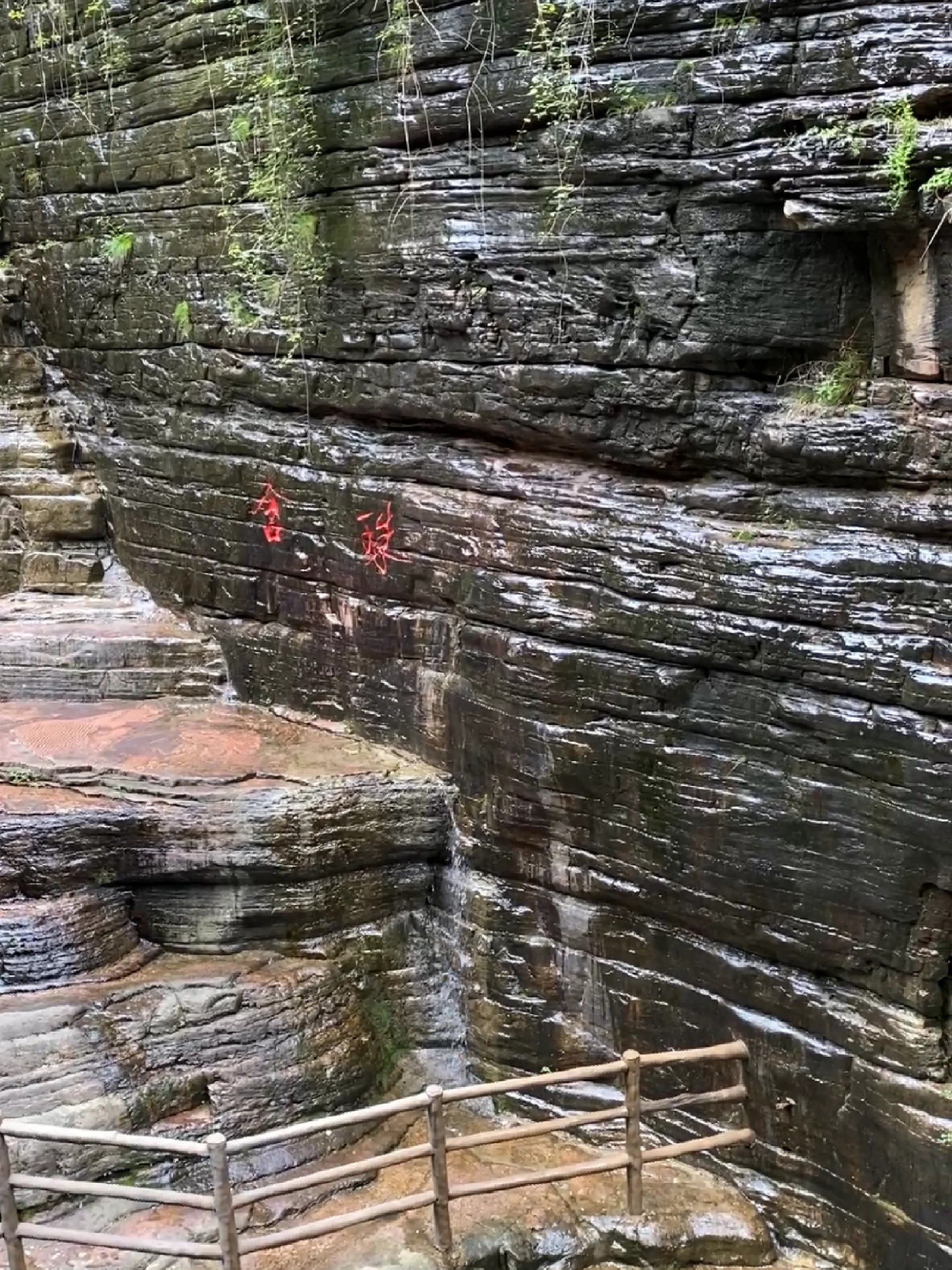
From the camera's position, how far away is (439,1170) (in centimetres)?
511

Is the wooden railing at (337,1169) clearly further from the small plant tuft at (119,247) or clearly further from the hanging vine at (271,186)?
the small plant tuft at (119,247)

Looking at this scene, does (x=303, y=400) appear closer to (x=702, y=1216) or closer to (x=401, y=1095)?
(x=401, y=1095)

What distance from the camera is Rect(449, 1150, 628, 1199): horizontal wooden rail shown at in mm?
5211

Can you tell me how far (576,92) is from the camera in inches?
223

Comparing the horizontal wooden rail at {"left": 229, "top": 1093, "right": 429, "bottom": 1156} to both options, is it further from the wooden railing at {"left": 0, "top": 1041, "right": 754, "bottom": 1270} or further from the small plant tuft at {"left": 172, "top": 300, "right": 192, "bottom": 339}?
the small plant tuft at {"left": 172, "top": 300, "right": 192, "bottom": 339}

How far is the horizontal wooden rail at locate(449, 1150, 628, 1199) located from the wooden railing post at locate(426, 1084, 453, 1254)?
7 centimetres

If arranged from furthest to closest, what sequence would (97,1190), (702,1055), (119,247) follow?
(119,247), (702,1055), (97,1190)

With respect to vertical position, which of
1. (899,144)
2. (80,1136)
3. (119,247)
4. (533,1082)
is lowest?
(533,1082)

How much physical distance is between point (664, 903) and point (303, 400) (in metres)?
3.87

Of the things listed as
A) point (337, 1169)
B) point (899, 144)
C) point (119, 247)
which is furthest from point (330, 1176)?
point (119, 247)

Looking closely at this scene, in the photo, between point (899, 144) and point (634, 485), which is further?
point (634, 485)

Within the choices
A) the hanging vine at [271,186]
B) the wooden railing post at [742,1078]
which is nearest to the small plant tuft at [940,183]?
the hanging vine at [271,186]

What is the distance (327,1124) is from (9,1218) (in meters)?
1.41

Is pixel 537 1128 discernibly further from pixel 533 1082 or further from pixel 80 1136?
pixel 80 1136
